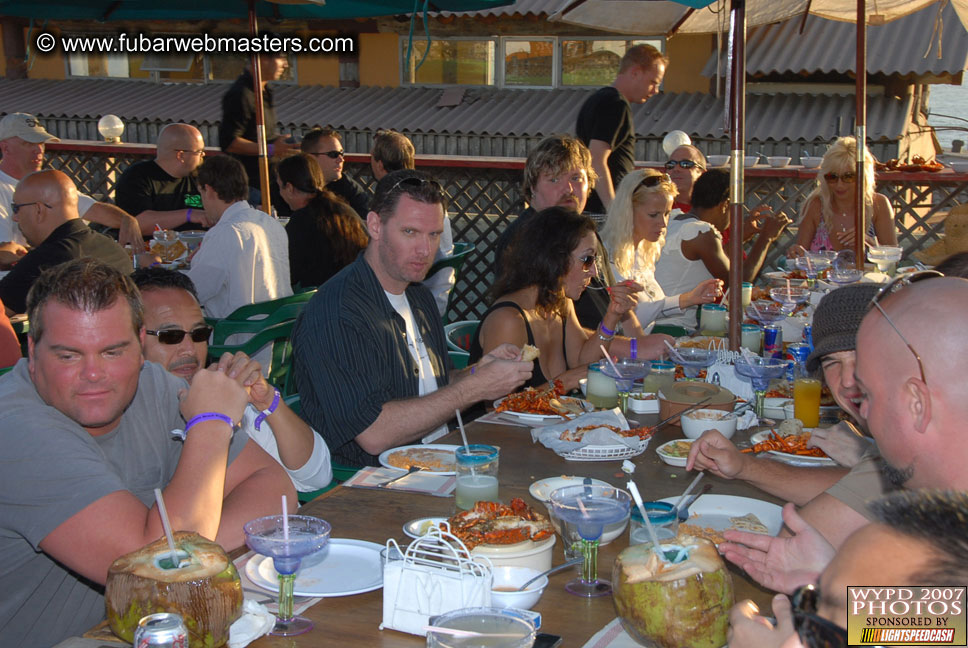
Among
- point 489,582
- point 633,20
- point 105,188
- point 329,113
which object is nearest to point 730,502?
point 489,582

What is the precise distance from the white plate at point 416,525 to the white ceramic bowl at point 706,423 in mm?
1177

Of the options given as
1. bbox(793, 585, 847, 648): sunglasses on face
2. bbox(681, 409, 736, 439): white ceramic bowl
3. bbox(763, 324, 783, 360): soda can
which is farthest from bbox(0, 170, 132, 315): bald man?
bbox(793, 585, 847, 648): sunglasses on face

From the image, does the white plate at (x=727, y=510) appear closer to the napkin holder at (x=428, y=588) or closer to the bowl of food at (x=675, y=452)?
the bowl of food at (x=675, y=452)

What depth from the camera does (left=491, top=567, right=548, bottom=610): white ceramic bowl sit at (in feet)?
6.16

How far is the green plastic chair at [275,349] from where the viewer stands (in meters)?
4.62

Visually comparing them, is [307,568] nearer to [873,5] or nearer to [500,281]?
[500,281]

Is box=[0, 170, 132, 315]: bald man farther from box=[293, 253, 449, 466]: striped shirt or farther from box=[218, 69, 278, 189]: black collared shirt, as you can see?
box=[218, 69, 278, 189]: black collared shirt

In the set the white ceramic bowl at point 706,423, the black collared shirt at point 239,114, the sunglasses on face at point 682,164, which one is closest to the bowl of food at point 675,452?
Answer: the white ceramic bowl at point 706,423

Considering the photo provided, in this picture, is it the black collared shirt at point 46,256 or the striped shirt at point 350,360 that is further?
the black collared shirt at point 46,256

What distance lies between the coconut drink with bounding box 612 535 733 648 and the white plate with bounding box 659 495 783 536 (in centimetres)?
64

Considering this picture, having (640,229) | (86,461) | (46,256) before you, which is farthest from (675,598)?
(46,256)

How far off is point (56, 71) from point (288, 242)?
14.2m

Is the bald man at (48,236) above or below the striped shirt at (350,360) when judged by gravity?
above

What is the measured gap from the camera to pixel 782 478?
2.64 metres
